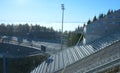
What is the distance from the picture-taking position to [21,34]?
69062 mm

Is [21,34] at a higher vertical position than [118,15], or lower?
lower

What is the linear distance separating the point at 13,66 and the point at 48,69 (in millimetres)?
9985

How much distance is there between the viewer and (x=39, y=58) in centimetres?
2291

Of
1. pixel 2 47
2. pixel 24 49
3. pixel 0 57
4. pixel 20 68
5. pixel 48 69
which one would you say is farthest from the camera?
pixel 2 47

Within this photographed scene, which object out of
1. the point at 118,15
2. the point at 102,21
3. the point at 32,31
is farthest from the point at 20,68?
the point at 32,31

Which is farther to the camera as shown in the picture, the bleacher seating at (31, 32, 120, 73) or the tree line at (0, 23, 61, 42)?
the tree line at (0, 23, 61, 42)

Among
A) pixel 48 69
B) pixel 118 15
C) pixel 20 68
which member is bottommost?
pixel 20 68

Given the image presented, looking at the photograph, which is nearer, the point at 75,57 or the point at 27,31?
the point at 75,57

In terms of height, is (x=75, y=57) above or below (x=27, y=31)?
above

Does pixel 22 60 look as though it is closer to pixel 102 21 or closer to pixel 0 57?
pixel 0 57

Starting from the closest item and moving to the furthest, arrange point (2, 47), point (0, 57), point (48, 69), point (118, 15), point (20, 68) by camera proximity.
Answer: point (48, 69) < point (118, 15) < point (20, 68) < point (0, 57) < point (2, 47)

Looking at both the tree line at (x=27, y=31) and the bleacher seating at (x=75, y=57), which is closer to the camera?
the bleacher seating at (x=75, y=57)

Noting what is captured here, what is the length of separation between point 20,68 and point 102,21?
11.5 m

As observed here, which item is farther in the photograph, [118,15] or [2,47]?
[2,47]
